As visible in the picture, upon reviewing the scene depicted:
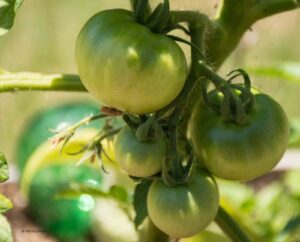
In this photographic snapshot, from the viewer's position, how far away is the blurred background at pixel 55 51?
3631 mm

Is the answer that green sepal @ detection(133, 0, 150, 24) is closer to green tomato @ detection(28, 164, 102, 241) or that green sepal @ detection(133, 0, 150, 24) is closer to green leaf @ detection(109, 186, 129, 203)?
green leaf @ detection(109, 186, 129, 203)

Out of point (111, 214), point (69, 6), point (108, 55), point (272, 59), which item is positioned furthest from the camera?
point (69, 6)

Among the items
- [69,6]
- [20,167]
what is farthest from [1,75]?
[69,6]

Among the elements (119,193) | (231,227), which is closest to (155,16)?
(231,227)

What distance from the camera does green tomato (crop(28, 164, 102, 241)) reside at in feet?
9.89

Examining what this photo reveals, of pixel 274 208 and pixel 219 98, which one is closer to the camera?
pixel 219 98

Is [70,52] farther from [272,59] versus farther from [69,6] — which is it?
[272,59]

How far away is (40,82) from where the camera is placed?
1.31 m

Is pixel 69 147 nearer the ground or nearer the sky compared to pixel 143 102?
nearer the ground

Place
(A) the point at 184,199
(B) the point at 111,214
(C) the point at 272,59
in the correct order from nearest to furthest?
(A) the point at 184,199 < (B) the point at 111,214 < (C) the point at 272,59

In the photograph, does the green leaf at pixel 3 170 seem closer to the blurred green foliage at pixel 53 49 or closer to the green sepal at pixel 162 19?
the green sepal at pixel 162 19

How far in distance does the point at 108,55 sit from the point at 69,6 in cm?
356

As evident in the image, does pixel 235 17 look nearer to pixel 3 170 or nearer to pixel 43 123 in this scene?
pixel 3 170

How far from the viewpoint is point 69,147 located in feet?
6.36
